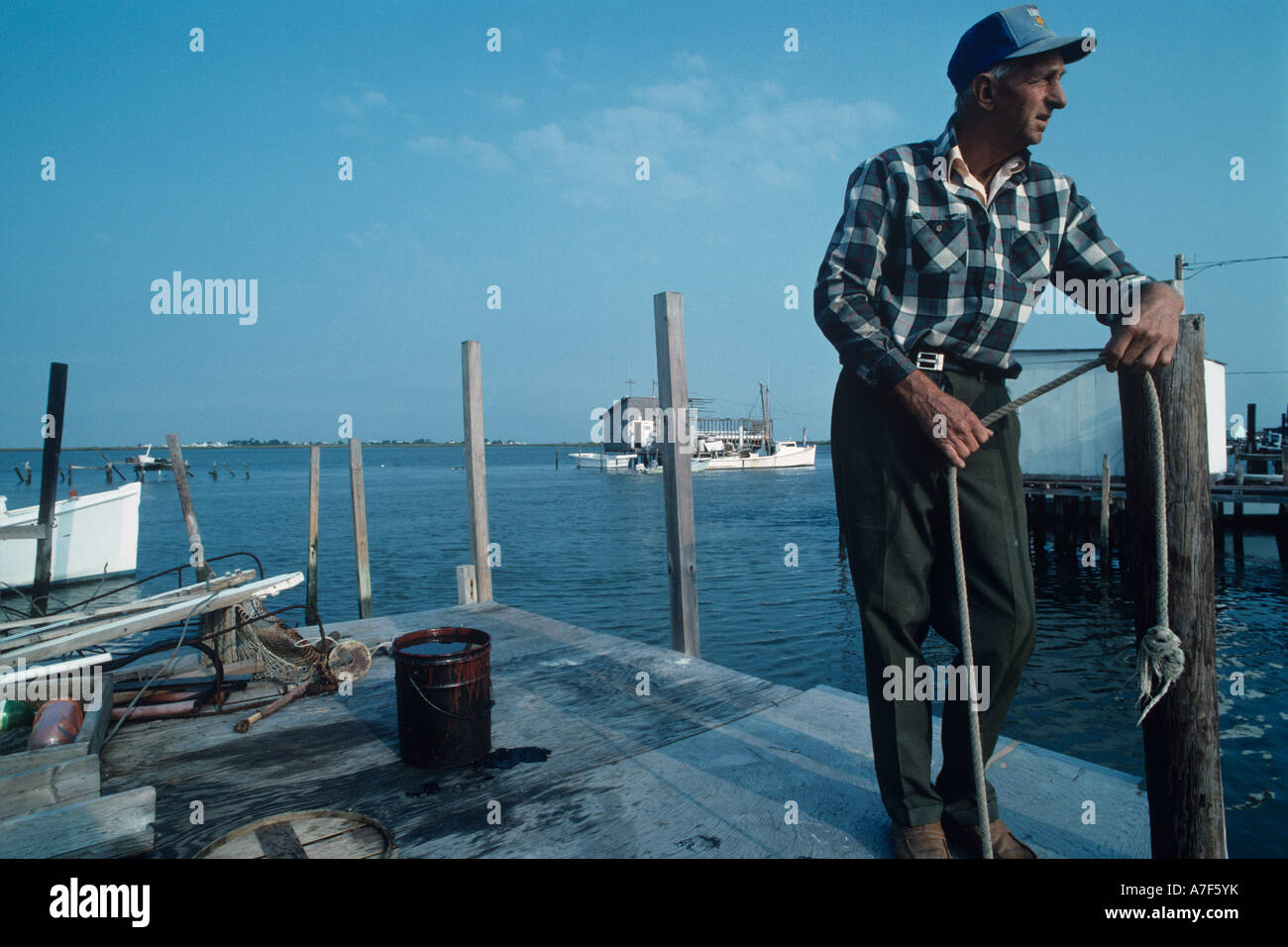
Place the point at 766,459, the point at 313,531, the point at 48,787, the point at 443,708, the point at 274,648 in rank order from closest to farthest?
the point at 48,787 → the point at 443,708 → the point at 274,648 → the point at 313,531 → the point at 766,459

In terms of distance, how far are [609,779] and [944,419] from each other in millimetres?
2239

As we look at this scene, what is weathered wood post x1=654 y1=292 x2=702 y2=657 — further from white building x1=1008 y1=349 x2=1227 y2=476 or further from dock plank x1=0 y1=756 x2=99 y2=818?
white building x1=1008 y1=349 x2=1227 y2=476

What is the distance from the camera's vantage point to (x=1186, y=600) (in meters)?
1.96

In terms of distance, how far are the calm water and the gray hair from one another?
19.6 ft

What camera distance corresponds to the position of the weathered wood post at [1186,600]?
6.39 feet

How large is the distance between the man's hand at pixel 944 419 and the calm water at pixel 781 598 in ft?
18.7

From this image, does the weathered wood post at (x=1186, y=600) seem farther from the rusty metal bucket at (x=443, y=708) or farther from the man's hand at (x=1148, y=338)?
the rusty metal bucket at (x=443, y=708)

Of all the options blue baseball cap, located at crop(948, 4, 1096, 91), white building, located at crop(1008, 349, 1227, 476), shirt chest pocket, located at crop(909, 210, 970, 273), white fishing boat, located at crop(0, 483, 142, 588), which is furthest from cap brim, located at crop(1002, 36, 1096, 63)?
white fishing boat, located at crop(0, 483, 142, 588)

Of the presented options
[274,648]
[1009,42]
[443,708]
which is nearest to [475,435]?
[274,648]

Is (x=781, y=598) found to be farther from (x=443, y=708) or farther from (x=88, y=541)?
(x=88, y=541)

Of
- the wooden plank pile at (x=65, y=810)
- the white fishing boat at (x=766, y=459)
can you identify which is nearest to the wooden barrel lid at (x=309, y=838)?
the wooden plank pile at (x=65, y=810)

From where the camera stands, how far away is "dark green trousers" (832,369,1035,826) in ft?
7.73
